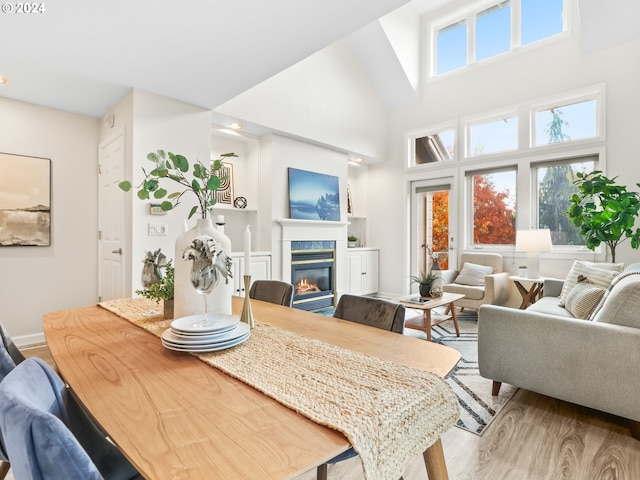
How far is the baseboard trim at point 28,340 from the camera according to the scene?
3178 mm

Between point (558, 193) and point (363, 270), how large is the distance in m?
3.03

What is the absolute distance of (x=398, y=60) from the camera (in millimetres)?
5348

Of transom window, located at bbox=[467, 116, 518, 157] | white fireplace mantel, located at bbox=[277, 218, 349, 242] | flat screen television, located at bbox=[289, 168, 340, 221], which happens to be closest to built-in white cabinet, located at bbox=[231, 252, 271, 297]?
white fireplace mantel, located at bbox=[277, 218, 349, 242]

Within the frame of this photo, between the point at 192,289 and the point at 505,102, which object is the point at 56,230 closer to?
the point at 192,289

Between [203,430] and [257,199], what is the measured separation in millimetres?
4146

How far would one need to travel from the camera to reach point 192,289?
1272mm

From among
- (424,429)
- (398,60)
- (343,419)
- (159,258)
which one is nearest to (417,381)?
(424,429)

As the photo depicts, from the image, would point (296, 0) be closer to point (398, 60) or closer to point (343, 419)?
point (343, 419)

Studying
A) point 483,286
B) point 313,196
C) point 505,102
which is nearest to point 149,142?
point 313,196

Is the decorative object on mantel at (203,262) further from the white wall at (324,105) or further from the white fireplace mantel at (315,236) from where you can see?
the white fireplace mantel at (315,236)

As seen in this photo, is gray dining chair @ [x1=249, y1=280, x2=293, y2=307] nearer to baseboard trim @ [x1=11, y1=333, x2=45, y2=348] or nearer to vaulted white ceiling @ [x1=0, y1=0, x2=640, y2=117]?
vaulted white ceiling @ [x1=0, y1=0, x2=640, y2=117]

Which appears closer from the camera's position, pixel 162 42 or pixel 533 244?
pixel 162 42

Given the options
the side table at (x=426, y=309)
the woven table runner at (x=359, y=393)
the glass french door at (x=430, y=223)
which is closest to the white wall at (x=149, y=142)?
the side table at (x=426, y=309)

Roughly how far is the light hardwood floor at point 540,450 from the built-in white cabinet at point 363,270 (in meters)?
3.65
